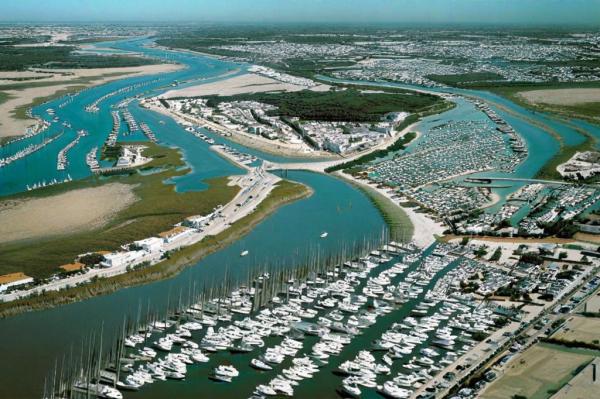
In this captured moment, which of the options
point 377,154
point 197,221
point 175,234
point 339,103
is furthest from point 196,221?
point 339,103

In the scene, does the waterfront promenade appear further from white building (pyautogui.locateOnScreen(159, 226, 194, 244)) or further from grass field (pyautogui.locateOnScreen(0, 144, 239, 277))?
grass field (pyautogui.locateOnScreen(0, 144, 239, 277))

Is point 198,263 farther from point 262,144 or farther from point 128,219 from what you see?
point 262,144

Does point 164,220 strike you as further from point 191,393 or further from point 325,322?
point 191,393

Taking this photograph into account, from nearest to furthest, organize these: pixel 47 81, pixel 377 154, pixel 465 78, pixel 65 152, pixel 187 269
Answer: pixel 187 269
pixel 65 152
pixel 377 154
pixel 47 81
pixel 465 78

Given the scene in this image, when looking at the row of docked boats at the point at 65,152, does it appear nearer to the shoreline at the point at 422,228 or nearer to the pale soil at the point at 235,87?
the shoreline at the point at 422,228

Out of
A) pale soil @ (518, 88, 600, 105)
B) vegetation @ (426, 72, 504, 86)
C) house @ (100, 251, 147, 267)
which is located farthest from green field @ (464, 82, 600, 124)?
house @ (100, 251, 147, 267)

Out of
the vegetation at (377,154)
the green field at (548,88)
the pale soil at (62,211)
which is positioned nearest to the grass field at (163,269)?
the pale soil at (62,211)
